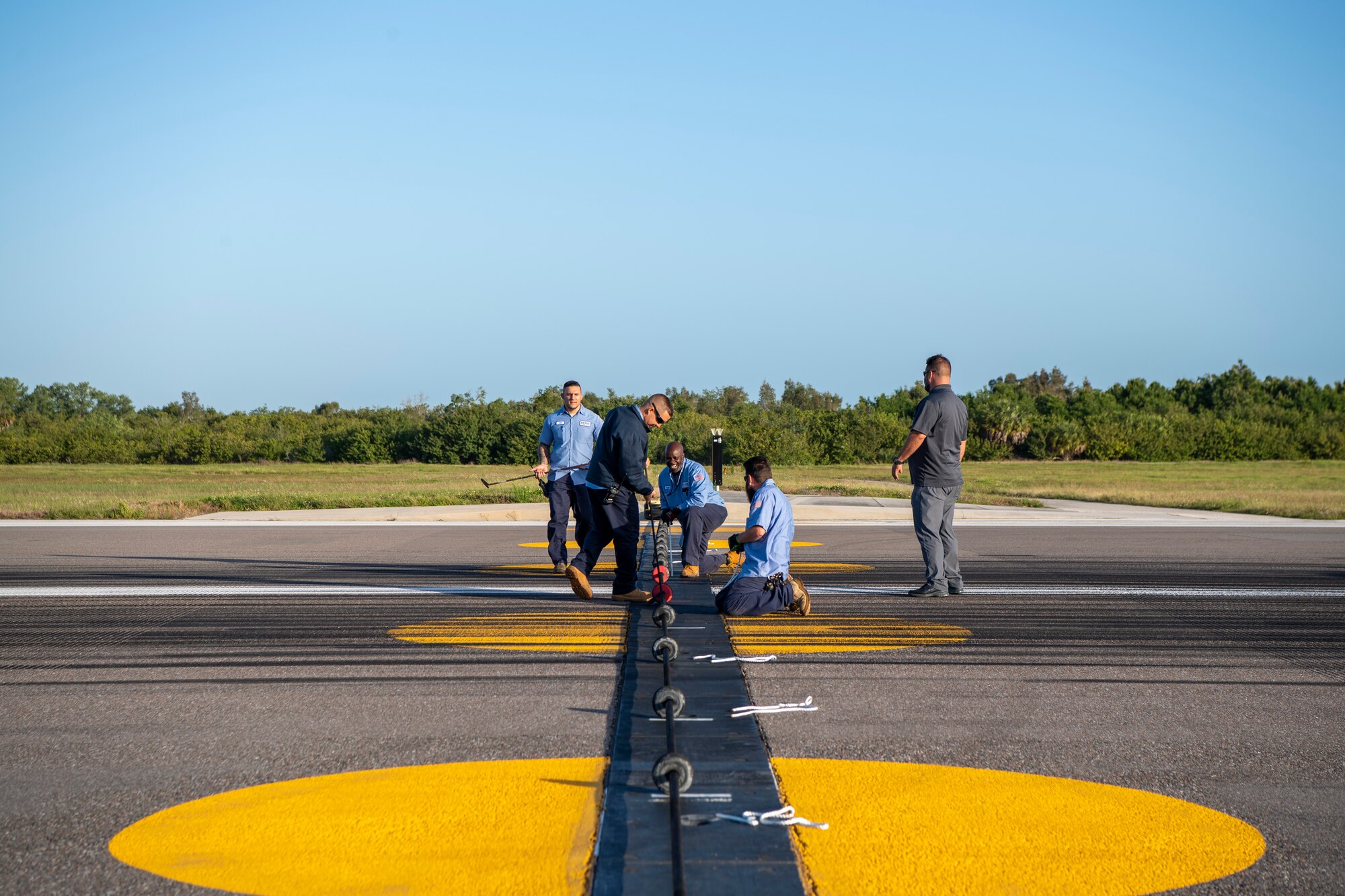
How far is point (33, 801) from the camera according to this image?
152 inches

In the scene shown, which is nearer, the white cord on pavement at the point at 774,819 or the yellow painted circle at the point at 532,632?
the white cord on pavement at the point at 774,819

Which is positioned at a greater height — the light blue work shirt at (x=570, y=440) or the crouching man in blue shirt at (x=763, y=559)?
the light blue work shirt at (x=570, y=440)

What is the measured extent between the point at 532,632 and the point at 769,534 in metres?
1.80

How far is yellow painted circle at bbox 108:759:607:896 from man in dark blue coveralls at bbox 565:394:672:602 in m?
3.95

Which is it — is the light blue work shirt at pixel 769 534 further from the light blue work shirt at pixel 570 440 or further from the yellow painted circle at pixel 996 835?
the yellow painted circle at pixel 996 835

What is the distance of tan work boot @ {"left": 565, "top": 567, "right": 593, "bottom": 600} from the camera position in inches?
320

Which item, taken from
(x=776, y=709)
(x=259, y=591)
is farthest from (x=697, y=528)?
(x=776, y=709)

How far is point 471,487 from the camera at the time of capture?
3112 cm

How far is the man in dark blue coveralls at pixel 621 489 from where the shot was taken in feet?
26.3

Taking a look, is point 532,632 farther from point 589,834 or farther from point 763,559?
point 589,834

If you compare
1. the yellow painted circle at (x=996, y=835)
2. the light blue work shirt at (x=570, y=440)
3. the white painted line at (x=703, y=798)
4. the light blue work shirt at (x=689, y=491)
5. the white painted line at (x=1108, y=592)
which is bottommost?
the yellow painted circle at (x=996, y=835)

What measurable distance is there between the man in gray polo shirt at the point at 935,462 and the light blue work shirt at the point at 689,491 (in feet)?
7.16

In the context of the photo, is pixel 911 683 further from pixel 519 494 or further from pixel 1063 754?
pixel 519 494

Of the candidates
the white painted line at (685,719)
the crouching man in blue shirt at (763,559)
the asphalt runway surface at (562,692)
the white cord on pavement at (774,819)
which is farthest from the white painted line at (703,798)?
the crouching man in blue shirt at (763,559)
